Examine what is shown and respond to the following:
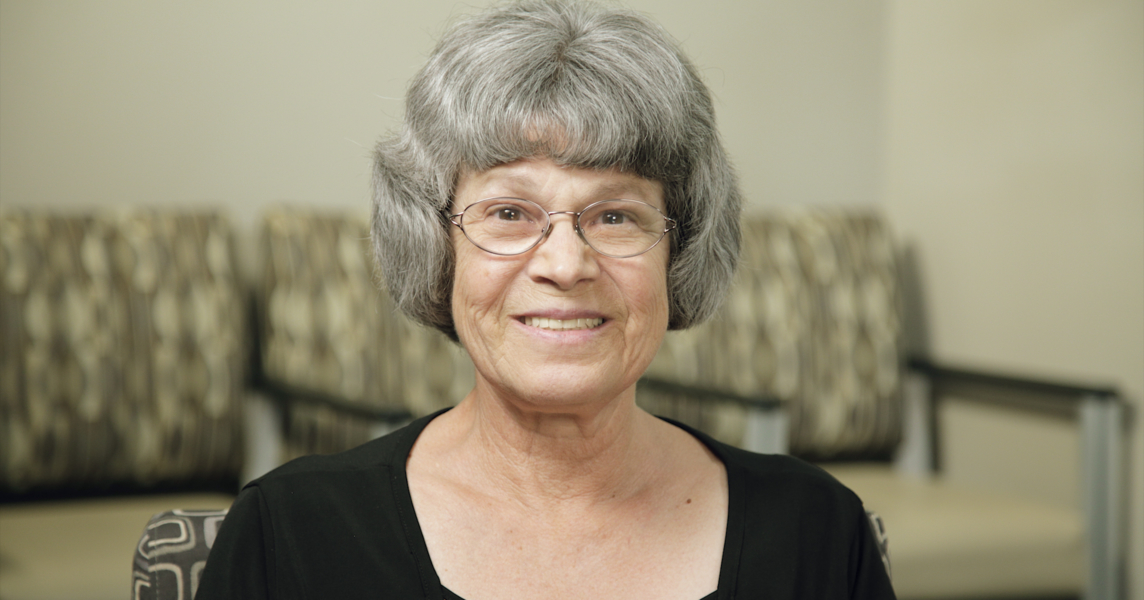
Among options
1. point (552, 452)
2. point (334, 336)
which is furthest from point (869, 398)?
point (552, 452)

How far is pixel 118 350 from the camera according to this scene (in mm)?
2088

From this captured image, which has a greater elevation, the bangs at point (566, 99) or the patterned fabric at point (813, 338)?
the bangs at point (566, 99)

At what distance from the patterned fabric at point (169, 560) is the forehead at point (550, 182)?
0.45m

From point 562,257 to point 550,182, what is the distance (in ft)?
0.24

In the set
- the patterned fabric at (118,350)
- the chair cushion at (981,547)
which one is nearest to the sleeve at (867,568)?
the chair cushion at (981,547)

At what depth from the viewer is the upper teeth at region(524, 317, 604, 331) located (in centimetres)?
97

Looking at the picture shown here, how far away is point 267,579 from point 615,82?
0.58 m

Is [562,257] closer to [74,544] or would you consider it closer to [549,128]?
[549,128]

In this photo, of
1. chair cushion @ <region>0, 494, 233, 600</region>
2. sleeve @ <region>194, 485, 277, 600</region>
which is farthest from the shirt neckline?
chair cushion @ <region>0, 494, 233, 600</region>

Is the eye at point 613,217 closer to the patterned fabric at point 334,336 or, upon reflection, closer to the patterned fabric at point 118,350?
the patterned fabric at point 334,336

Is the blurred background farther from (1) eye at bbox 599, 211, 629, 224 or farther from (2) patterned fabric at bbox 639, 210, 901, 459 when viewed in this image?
(1) eye at bbox 599, 211, 629, 224

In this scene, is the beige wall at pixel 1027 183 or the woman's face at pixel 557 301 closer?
the woman's face at pixel 557 301

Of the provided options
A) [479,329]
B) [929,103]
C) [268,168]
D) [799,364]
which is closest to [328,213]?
[268,168]

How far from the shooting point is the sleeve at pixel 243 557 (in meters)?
0.94
